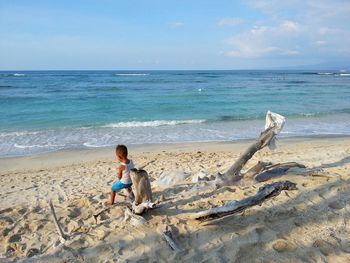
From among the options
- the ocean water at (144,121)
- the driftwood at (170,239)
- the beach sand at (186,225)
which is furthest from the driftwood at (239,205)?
the ocean water at (144,121)

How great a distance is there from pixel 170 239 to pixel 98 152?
7.53 m

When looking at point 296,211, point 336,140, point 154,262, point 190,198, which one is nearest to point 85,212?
point 190,198

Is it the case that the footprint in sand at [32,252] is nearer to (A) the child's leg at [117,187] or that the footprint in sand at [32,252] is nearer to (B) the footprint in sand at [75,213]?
(B) the footprint in sand at [75,213]

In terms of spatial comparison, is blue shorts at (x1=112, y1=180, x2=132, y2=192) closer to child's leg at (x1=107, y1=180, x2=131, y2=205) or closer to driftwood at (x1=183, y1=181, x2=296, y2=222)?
child's leg at (x1=107, y1=180, x2=131, y2=205)

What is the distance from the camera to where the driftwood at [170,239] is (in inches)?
166

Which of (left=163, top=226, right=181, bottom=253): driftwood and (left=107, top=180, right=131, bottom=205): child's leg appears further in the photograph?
(left=107, top=180, right=131, bottom=205): child's leg

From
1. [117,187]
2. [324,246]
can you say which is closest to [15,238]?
[117,187]

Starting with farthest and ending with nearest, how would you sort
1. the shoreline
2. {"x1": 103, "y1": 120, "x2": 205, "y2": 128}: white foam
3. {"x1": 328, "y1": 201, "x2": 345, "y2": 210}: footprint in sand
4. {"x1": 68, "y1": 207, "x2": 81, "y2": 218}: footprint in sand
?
1. {"x1": 103, "y1": 120, "x2": 205, "y2": 128}: white foam
2. the shoreline
3. {"x1": 68, "y1": 207, "x2": 81, "y2": 218}: footprint in sand
4. {"x1": 328, "y1": 201, "x2": 345, "y2": 210}: footprint in sand

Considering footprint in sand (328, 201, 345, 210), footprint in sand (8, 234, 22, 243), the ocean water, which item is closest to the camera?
footprint in sand (8, 234, 22, 243)

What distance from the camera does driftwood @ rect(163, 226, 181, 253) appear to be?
13.8ft

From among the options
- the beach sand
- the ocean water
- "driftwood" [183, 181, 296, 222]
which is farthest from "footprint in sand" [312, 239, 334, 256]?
the ocean water

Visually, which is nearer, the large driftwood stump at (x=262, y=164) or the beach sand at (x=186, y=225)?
the beach sand at (x=186, y=225)

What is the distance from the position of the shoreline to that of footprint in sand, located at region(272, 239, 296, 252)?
22.7 ft

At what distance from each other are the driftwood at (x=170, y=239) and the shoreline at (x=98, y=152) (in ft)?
20.5
